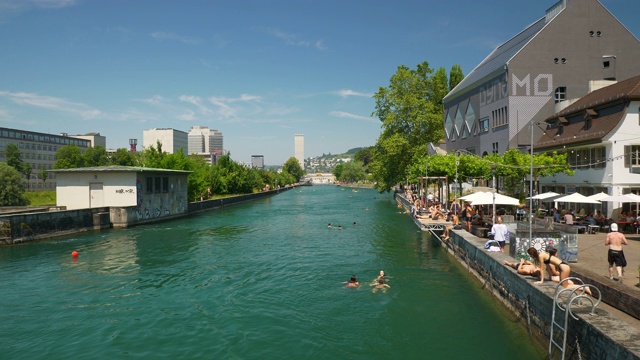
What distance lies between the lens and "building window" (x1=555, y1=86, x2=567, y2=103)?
43.7 m

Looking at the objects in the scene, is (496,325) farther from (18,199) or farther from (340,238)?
(18,199)

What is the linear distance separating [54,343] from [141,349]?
299cm

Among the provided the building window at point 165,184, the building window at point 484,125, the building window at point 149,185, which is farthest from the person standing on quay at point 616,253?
the building window at point 165,184

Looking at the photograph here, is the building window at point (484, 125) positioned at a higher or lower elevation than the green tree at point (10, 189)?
higher

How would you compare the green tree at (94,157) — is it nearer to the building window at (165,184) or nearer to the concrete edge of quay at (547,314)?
the building window at (165,184)

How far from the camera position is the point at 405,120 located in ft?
218

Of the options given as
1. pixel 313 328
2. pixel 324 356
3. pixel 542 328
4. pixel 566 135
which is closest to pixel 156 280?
pixel 313 328

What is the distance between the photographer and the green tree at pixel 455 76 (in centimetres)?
8369

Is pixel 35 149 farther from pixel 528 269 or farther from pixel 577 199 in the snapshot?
pixel 528 269

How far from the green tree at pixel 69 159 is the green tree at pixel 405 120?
73.9m

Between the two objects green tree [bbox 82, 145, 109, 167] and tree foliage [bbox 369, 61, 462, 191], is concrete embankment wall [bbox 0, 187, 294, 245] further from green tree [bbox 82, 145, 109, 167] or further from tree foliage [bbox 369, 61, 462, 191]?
green tree [bbox 82, 145, 109, 167]

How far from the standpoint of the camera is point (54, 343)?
1350 cm

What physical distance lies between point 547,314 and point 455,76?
79309 millimetres

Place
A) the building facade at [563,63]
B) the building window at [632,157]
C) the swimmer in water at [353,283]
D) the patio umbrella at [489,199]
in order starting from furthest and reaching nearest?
the building facade at [563,63] → the building window at [632,157] → the patio umbrella at [489,199] → the swimmer in water at [353,283]
